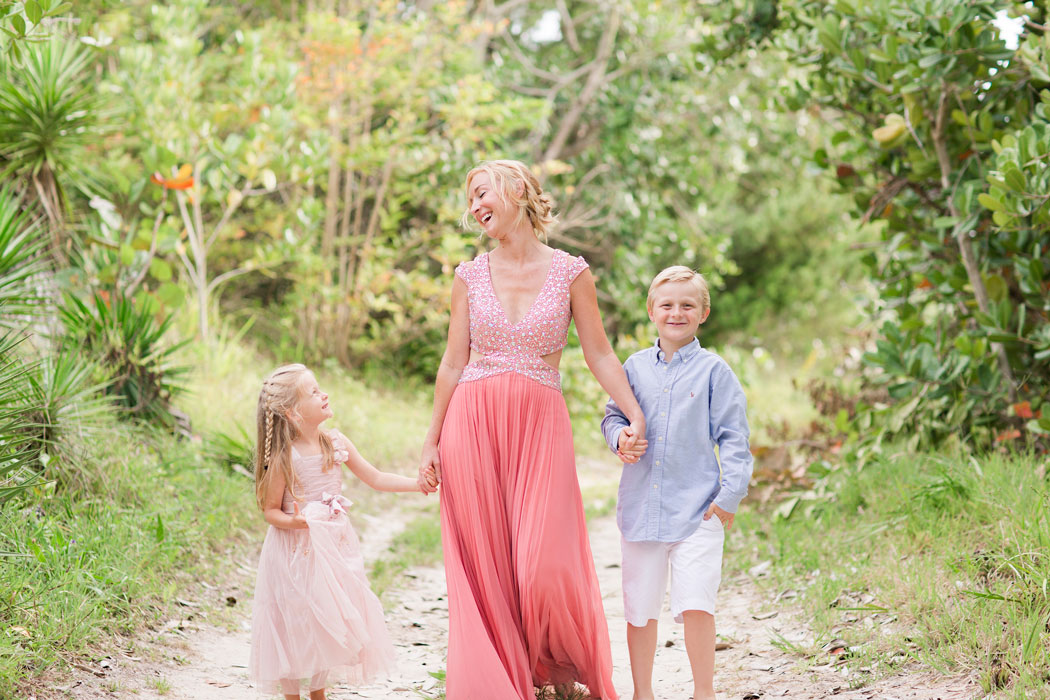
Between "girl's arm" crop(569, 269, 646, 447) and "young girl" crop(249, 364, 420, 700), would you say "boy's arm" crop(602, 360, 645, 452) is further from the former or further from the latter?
"young girl" crop(249, 364, 420, 700)

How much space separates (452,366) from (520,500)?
22.4 inches

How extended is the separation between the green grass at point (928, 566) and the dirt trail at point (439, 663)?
→ 4.4 inches

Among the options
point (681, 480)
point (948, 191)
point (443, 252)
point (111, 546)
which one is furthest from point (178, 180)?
point (948, 191)

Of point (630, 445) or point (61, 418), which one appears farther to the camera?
point (61, 418)

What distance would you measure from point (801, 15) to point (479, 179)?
3.17 m

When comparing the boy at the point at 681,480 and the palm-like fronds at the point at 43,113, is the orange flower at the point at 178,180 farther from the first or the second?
the boy at the point at 681,480

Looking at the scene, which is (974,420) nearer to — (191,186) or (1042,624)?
(1042,624)

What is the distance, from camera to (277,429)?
135 inches

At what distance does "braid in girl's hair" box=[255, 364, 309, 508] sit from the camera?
3400mm

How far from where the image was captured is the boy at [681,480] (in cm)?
328

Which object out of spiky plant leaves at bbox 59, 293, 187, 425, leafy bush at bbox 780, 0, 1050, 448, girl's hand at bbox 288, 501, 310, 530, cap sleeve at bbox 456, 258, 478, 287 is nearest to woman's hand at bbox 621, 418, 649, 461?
cap sleeve at bbox 456, 258, 478, 287

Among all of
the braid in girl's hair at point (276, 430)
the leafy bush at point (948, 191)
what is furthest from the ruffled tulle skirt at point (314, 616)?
the leafy bush at point (948, 191)

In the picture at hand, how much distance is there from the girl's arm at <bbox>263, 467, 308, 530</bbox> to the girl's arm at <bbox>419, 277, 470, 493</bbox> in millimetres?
468

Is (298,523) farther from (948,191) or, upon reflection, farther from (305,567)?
(948,191)
